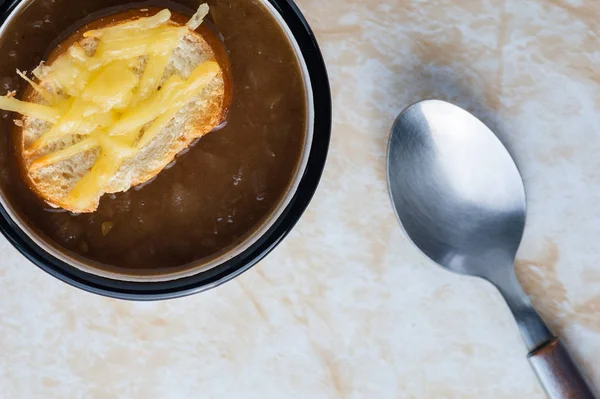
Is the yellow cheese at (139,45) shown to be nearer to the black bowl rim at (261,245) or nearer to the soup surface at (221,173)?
the soup surface at (221,173)

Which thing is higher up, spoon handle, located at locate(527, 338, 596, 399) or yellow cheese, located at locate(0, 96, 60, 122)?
yellow cheese, located at locate(0, 96, 60, 122)

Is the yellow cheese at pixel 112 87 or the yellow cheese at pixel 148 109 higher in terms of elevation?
the yellow cheese at pixel 112 87

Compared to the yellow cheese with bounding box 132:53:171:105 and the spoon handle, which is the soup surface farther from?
the spoon handle

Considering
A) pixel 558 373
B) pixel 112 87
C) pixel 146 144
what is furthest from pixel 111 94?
pixel 558 373

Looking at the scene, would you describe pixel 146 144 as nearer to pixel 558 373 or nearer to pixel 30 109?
pixel 30 109

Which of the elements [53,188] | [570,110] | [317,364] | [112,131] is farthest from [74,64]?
[570,110]

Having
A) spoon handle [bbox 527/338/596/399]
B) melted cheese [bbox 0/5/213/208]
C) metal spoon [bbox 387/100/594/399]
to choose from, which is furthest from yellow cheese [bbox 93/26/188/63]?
spoon handle [bbox 527/338/596/399]

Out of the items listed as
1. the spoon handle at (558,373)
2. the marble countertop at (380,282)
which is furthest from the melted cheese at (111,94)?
the spoon handle at (558,373)
